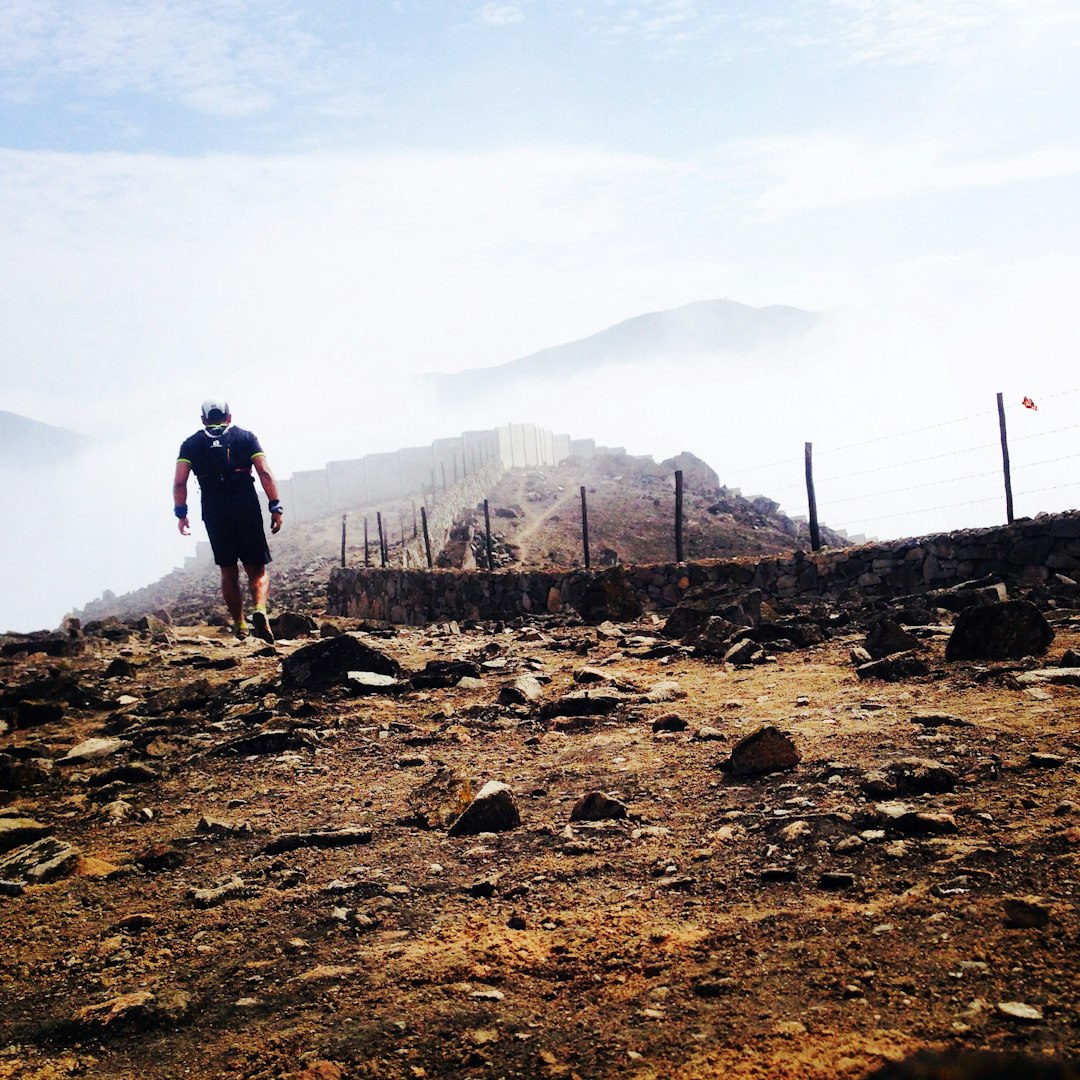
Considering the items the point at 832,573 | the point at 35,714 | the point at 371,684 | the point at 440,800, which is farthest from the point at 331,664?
the point at 832,573

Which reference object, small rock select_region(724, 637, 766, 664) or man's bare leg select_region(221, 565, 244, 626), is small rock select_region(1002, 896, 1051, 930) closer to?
small rock select_region(724, 637, 766, 664)

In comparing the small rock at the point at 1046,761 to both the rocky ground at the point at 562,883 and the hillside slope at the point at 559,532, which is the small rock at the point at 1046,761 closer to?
the rocky ground at the point at 562,883

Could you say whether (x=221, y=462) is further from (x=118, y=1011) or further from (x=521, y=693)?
(x=118, y=1011)

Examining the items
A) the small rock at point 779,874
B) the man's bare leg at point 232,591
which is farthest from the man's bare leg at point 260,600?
the small rock at point 779,874

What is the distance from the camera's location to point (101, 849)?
428 cm

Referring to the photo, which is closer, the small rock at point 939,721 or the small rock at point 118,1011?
the small rock at point 118,1011

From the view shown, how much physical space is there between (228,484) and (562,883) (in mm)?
5416

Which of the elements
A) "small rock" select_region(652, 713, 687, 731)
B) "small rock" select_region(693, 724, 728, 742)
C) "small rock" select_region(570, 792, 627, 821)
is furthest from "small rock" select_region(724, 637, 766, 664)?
"small rock" select_region(570, 792, 627, 821)

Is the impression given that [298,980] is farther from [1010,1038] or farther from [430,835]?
[1010,1038]

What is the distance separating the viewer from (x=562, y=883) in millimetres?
3322

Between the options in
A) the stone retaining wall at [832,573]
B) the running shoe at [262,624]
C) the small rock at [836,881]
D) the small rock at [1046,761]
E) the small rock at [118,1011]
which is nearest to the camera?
the small rock at [118,1011]

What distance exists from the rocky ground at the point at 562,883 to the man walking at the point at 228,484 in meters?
1.95

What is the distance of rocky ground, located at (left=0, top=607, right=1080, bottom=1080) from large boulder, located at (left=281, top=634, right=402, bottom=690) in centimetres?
60

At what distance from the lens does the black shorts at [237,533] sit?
779 cm
